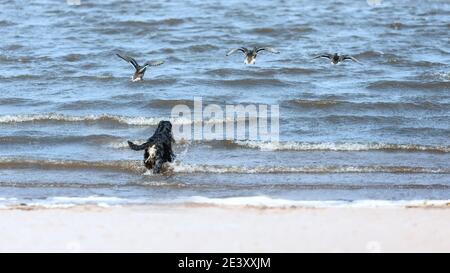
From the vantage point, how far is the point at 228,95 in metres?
15.6

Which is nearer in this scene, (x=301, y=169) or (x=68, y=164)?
(x=301, y=169)

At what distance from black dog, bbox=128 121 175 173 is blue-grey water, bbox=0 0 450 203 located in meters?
0.18

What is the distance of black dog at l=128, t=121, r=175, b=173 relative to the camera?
35.8 ft

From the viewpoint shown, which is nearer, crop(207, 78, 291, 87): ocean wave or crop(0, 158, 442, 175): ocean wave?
crop(0, 158, 442, 175): ocean wave

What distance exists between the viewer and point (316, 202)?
A: 9211mm

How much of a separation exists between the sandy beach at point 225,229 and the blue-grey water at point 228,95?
4.18 ft

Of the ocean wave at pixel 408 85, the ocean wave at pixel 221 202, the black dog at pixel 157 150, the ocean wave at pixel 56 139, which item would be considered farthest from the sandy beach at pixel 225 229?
the ocean wave at pixel 408 85

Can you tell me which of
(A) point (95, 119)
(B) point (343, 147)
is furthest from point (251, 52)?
(B) point (343, 147)

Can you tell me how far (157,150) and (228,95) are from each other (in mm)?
4739

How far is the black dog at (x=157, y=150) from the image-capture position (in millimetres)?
10906

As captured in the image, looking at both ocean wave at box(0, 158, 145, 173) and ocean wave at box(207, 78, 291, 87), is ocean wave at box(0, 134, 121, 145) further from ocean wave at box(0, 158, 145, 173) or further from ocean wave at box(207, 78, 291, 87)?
ocean wave at box(207, 78, 291, 87)

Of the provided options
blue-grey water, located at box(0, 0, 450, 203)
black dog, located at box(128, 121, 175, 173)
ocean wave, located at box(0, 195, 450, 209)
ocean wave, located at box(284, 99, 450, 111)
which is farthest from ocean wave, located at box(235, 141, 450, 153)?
ocean wave, located at box(0, 195, 450, 209)

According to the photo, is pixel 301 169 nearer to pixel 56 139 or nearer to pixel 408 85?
pixel 56 139
